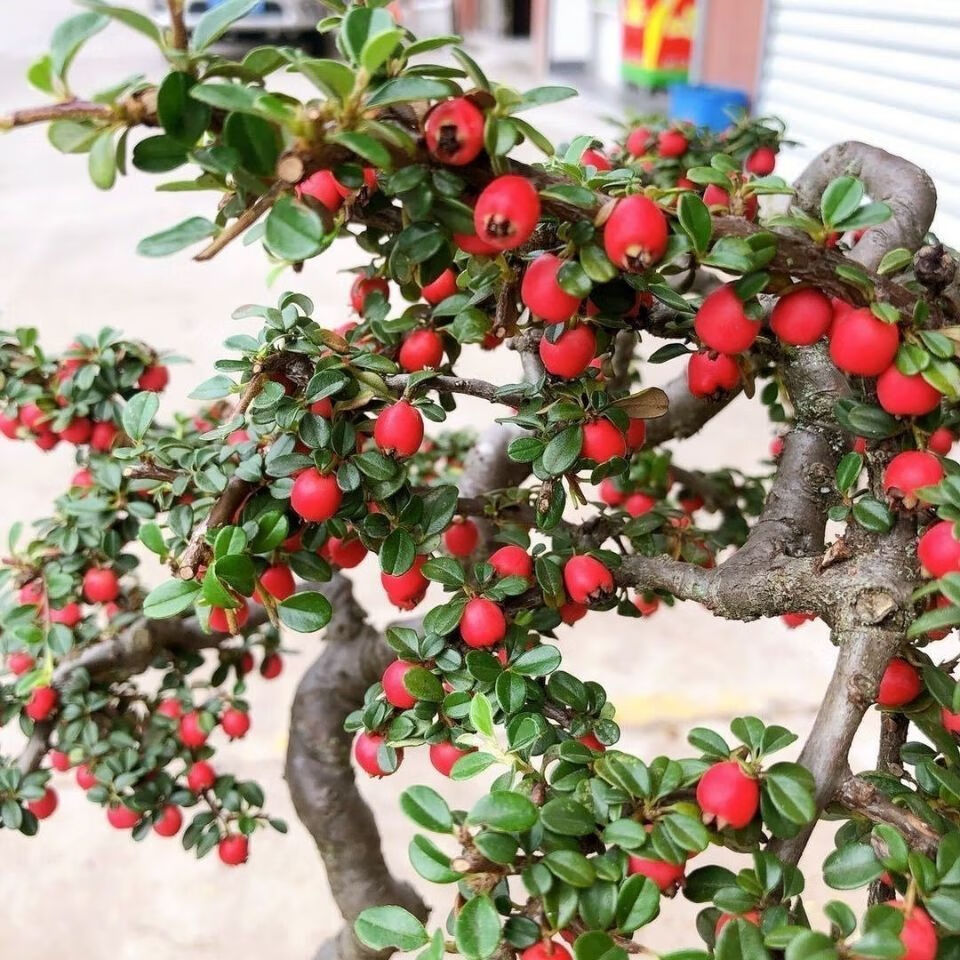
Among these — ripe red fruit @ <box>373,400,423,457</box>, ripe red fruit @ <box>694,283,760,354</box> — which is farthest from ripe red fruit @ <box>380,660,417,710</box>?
ripe red fruit @ <box>694,283,760,354</box>

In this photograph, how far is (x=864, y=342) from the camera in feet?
1.15

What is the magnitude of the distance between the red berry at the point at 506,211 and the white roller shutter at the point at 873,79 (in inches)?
65.4

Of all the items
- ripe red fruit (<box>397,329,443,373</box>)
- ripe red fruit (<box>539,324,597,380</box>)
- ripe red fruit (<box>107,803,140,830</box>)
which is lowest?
ripe red fruit (<box>107,803,140,830</box>)

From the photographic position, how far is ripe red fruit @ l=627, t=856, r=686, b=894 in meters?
0.33

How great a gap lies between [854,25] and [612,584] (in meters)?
2.35

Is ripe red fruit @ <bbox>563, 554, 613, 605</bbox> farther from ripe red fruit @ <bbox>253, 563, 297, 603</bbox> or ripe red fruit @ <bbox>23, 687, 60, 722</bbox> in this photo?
ripe red fruit @ <bbox>23, 687, 60, 722</bbox>

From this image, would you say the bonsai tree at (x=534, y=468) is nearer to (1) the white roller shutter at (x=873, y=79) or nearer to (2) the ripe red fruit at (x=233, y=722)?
(2) the ripe red fruit at (x=233, y=722)

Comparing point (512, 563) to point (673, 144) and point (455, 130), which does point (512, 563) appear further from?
point (673, 144)

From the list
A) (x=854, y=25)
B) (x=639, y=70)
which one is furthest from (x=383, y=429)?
(x=639, y=70)

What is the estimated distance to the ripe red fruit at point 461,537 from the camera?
2.00 feet

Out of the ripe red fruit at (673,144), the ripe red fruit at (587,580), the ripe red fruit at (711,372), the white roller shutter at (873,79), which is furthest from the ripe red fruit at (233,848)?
the white roller shutter at (873,79)

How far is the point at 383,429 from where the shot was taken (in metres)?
0.42

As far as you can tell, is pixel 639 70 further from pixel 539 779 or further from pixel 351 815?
pixel 539 779

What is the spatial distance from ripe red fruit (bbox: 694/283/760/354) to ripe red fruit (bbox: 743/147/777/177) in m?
0.47
